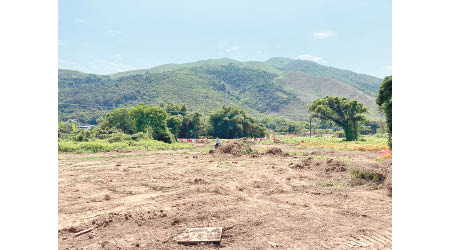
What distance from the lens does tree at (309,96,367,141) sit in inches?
1152

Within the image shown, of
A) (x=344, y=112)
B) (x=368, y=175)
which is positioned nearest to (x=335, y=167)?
(x=368, y=175)

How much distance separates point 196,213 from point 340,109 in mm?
29113

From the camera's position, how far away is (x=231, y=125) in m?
38.0

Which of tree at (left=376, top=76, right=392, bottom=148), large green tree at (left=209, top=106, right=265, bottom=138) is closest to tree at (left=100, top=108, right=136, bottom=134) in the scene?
large green tree at (left=209, top=106, right=265, bottom=138)

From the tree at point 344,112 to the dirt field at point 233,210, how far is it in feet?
73.6

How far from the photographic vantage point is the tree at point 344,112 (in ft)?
96.0

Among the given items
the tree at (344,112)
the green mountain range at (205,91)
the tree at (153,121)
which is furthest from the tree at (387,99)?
the green mountain range at (205,91)

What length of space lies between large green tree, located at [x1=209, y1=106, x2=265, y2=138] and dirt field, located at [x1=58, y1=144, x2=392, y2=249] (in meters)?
28.5

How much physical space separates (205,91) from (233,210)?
9744cm

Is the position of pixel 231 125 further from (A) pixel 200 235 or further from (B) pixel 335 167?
(A) pixel 200 235

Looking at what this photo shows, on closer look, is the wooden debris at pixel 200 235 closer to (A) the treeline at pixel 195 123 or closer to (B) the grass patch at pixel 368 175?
(B) the grass patch at pixel 368 175

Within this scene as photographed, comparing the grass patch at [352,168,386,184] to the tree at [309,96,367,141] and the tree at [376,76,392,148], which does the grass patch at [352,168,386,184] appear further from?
the tree at [309,96,367,141]
